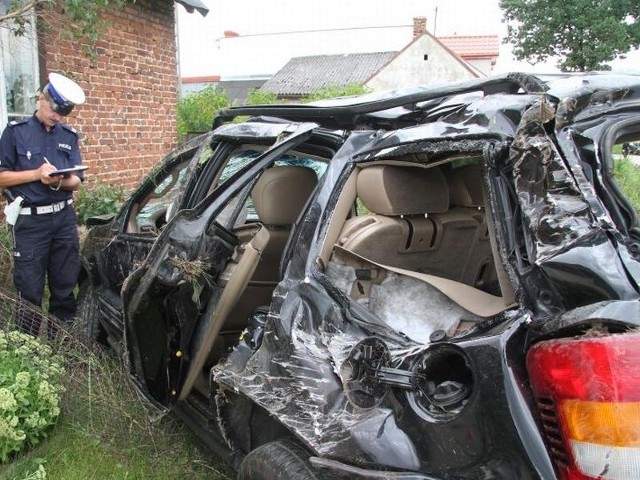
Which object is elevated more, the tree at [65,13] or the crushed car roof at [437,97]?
the tree at [65,13]

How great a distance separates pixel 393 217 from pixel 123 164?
19.5ft

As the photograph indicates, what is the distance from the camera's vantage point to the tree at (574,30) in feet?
67.2

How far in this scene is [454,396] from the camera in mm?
1560

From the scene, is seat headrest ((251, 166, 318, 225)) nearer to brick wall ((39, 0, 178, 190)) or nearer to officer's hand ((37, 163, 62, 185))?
officer's hand ((37, 163, 62, 185))

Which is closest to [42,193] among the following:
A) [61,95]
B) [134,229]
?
[61,95]

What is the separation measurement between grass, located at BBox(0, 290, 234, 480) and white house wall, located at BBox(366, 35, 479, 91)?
27.6 meters

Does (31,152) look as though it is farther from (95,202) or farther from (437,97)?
(437,97)

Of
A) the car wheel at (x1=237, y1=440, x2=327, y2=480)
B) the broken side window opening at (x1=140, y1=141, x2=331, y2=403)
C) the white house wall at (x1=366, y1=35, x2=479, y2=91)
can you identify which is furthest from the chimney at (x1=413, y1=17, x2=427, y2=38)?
the car wheel at (x1=237, y1=440, x2=327, y2=480)

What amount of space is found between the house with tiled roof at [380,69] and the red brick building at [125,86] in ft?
63.0

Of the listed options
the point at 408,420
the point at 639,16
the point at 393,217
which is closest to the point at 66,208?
the point at 393,217

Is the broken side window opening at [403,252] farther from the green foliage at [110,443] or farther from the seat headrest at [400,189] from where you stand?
the green foliage at [110,443]

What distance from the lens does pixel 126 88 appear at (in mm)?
Result: 7465

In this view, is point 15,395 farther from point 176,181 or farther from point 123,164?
point 123,164

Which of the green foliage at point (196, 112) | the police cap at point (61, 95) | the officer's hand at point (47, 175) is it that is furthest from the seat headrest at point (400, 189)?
the green foliage at point (196, 112)
